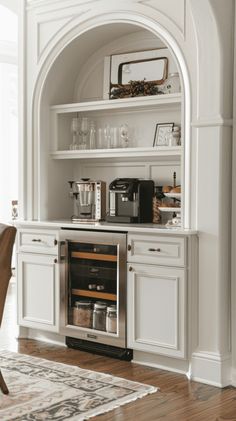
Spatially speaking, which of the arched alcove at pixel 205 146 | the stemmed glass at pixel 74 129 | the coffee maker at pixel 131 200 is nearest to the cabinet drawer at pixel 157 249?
the arched alcove at pixel 205 146

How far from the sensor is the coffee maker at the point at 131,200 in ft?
15.6

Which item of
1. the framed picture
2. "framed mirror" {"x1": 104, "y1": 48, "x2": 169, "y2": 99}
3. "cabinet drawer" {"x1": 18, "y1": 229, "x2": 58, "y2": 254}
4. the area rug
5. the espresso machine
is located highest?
"framed mirror" {"x1": 104, "y1": 48, "x2": 169, "y2": 99}

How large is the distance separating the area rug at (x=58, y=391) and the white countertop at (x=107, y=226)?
0.94 meters

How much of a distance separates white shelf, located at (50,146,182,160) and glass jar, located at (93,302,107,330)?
108cm

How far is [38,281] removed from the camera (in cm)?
500

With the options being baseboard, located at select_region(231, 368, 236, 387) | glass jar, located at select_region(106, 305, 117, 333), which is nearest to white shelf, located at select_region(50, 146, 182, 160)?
glass jar, located at select_region(106, 305, 117, 333)

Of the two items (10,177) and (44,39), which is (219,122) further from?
(10,177)

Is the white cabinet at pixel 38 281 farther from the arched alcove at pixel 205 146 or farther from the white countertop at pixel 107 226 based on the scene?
the arched alcove at pixel 205 146

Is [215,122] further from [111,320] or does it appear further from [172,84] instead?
[111,320]

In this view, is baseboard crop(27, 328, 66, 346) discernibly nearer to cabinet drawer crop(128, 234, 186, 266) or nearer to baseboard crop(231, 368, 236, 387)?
cabinet drawer crop(128, 234, 186, 266)

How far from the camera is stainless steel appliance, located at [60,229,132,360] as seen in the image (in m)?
4.48

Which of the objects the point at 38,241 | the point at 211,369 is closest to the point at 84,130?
the point at 38,241

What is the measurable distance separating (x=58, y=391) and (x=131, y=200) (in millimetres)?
1532

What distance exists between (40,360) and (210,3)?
253 cm
